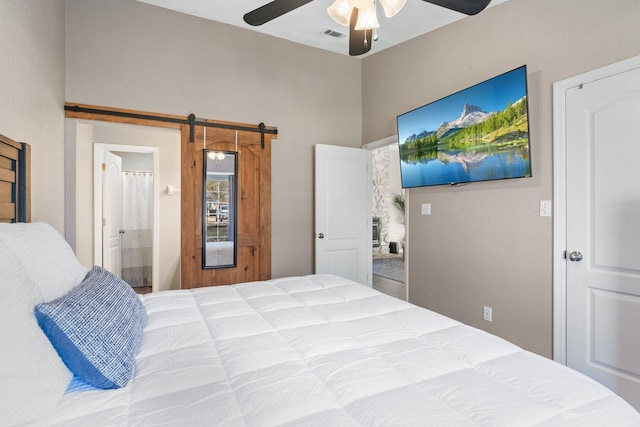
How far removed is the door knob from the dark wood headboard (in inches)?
129

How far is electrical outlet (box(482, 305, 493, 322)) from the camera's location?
2775mm

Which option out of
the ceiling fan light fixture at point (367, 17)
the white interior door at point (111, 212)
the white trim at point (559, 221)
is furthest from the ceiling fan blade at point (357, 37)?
the white interior door at point (111, 212)

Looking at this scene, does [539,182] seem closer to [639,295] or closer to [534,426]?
[639,295]

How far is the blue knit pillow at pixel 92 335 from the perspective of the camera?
95 cm

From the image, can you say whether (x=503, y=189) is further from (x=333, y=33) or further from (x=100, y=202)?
(x=100, y=202)

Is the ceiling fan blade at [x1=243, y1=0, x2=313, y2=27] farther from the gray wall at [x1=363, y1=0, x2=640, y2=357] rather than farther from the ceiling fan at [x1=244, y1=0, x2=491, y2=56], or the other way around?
the gray wall at [x1=363, y1=0, x2=640, y2=357]

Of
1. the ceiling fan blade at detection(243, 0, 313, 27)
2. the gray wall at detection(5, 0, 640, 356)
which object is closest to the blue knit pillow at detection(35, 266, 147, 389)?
the gray wall at detection(5, 0, 640, 356)

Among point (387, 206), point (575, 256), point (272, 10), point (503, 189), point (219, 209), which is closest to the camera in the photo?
point (272, 10)

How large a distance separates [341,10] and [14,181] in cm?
209

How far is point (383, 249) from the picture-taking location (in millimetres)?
7797

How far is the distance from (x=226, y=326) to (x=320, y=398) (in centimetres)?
69

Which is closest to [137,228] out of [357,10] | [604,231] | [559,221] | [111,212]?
[111,212]

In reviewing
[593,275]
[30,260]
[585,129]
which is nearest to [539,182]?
[585,129]

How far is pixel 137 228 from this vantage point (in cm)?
495
